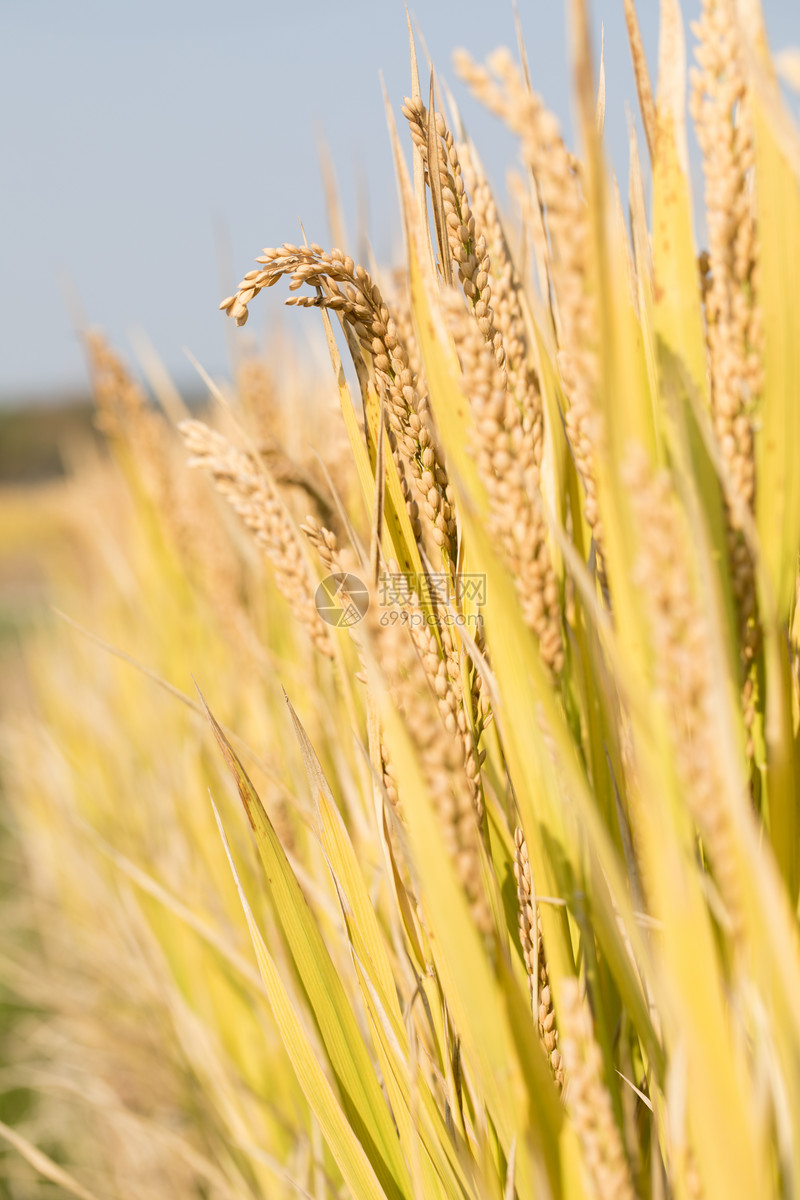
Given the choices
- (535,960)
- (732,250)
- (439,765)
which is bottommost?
(535,960)

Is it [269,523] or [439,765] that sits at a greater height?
[269,523]

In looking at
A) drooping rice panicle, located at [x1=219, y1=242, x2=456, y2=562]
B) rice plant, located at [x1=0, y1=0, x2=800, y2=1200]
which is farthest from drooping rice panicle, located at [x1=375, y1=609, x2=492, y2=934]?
drooping rice panicle, located at [x1=219, y1=242, x2=456, y2=562]

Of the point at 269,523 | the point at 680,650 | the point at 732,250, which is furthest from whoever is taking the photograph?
the point at 269,523

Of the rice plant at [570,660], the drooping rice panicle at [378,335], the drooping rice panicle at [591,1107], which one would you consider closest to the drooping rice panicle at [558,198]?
the rice plant at [570,660]

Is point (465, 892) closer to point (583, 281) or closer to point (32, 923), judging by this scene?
point (583, 281)

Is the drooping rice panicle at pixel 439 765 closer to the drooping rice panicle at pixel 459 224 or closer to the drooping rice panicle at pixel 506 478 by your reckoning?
the drooping rice panicle at pixel 506 478

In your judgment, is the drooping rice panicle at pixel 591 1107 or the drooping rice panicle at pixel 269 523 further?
the drooping rice panicle at pixel 269 523

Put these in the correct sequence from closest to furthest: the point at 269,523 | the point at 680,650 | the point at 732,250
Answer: the point at 680,650 < the point at 732,250 < the point at 269,523

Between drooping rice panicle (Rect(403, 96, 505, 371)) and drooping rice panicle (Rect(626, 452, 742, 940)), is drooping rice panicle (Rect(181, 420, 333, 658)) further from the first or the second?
drooping rice panicle (Rect(626, 452, 742, 940))

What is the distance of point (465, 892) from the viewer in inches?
13.2

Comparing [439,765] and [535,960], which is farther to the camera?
[535,960]

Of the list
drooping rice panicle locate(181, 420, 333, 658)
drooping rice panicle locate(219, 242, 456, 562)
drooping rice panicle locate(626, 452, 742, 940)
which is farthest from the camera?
drooping rice panicle locate(181, 420, 333, 658)

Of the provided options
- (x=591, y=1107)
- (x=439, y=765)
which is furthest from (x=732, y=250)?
(x=591, y=1107)

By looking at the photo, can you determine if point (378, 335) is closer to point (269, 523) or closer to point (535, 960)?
point (269, 523)
